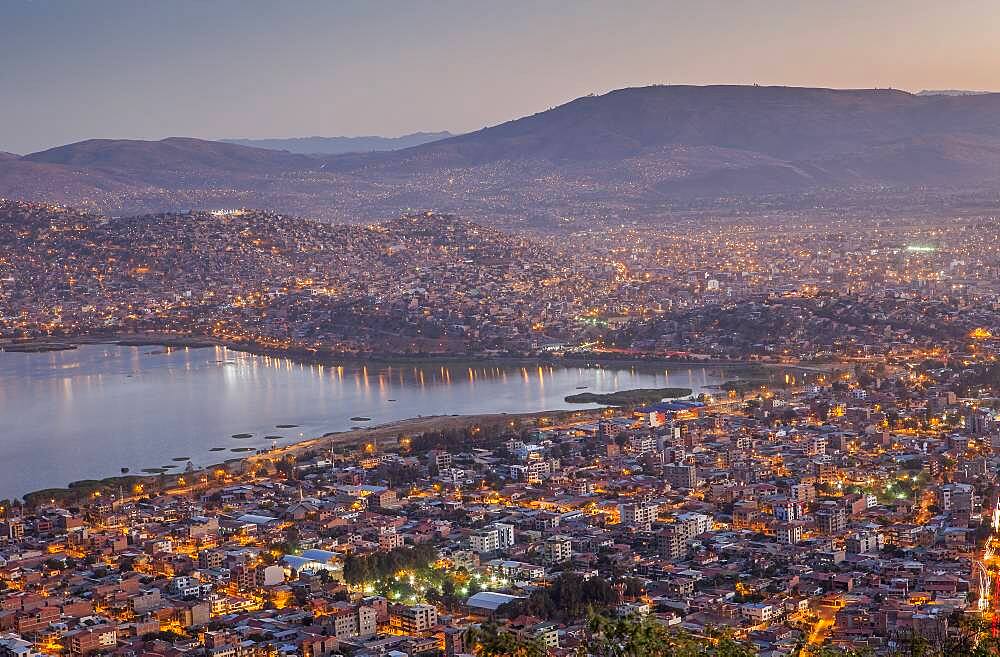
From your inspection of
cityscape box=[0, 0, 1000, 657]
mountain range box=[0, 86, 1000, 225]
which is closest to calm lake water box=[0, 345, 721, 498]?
cityscape box=[0, 0, 1000, 657]

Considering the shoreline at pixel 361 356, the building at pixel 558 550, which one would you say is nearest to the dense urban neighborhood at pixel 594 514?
the building at pixel 558 550

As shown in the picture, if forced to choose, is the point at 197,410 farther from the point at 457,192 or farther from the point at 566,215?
the point at 457,192

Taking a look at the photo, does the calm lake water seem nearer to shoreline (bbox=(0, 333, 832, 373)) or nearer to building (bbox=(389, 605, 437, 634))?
shoreline (bbox=(0, 333, 832, 373))

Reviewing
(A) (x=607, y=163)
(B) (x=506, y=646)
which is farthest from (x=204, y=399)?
(A) (x=607, y=163)

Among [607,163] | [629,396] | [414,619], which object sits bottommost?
[414,619]

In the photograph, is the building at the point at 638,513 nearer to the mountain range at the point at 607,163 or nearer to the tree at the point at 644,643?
the tree at the point at 644,643

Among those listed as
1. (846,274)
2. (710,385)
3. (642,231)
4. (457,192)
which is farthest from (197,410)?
(457,192)

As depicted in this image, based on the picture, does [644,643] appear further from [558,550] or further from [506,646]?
[558,550]
